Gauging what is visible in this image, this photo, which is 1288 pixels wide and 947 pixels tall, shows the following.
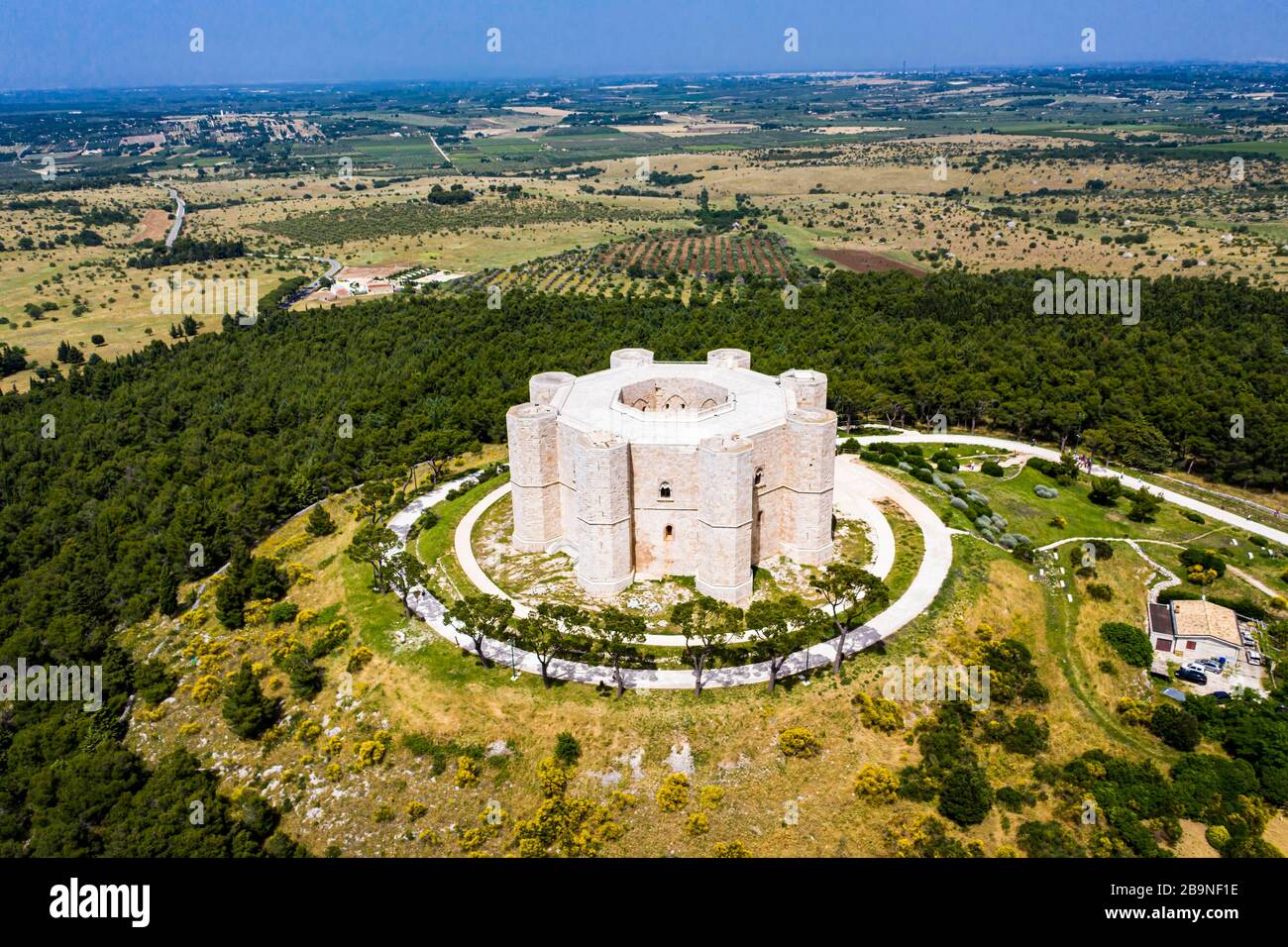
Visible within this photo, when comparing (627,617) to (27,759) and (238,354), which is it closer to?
(27,759)

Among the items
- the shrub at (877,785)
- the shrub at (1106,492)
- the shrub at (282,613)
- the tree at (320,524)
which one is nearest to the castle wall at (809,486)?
the shrub at (877,785)

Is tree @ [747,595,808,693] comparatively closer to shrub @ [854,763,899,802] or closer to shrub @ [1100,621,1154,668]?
shrub @ [854,763,899,802]

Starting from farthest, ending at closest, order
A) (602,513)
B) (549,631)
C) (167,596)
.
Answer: (167,596) < (602,513) < (549,631)

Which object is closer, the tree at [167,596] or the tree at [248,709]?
the tree at [248,709]

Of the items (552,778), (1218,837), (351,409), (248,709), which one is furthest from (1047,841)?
(351,409)

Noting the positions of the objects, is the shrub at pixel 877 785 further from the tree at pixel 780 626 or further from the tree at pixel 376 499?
the tree at pixel 376 499

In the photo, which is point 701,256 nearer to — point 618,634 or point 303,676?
point 618,634

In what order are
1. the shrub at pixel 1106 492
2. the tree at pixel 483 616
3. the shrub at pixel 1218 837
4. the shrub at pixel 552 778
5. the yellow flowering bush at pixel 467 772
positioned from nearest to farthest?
the shrub at pixel 1218 837, the shrub at pixel 552 778, the yellow flowering bush at pixel 467 772, the tree at pixel 483 616, the shrub at pixel 1106 492
